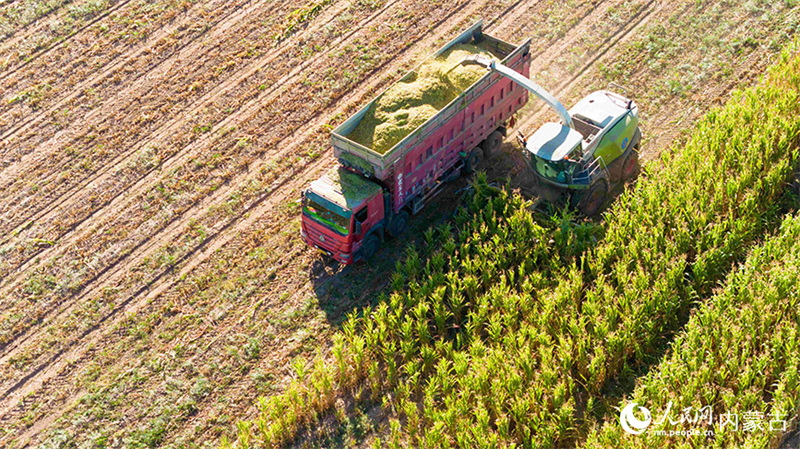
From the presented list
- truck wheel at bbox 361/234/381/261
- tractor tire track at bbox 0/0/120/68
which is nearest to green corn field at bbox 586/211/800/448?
truck wheel at bbox 361/234/381/261

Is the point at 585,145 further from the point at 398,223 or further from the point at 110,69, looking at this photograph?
the point at 110,69

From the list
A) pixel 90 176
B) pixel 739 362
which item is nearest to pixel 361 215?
pixel 739 362

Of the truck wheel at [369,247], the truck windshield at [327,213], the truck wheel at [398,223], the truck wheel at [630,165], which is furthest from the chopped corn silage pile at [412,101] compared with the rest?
the truck wheel at [630,165]

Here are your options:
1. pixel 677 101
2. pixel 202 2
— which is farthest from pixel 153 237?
pixel 677 101

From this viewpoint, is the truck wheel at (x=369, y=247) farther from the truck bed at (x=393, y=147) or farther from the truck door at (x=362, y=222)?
the truck bed at (x=393, y=147)

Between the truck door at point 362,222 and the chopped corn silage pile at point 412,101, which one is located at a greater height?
the chopped corn silage pile at point 412,101

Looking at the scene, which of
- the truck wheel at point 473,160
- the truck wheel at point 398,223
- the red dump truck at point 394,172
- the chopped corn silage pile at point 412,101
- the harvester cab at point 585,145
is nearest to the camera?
the red dump truck at point 394,172
